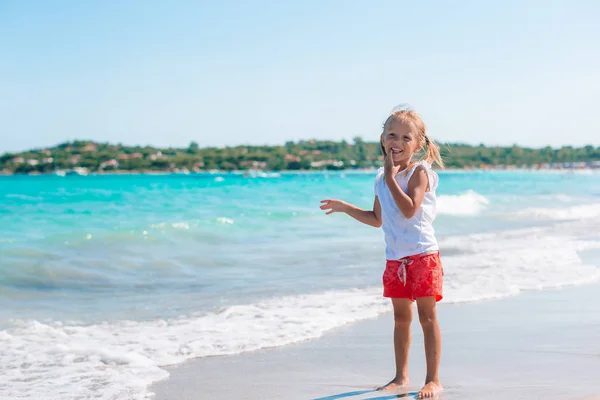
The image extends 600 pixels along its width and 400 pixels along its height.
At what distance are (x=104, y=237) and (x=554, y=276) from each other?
10.2 meters

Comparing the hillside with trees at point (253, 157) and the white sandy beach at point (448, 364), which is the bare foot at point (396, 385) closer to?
the white sandy beach at point (448, 364)

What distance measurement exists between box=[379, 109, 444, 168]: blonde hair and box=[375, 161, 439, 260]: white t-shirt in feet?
0.26

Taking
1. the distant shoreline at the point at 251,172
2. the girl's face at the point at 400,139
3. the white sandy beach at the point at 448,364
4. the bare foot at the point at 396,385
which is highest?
the girl's face at the point at 400,139

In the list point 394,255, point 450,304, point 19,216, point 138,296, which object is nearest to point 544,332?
point 450,304

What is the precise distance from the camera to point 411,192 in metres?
3.62

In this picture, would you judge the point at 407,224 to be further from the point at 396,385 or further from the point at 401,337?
the point at 396,385

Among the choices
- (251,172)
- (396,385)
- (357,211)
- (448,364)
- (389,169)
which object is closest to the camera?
(389,169)

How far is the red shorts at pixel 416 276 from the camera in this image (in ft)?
12.0

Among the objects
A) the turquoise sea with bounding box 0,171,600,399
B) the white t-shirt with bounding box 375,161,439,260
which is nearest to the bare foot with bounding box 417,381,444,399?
the white t-shirt with bounding box 375,161,439,260

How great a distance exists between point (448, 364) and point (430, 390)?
84 cm

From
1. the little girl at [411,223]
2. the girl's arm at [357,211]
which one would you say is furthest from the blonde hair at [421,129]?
the girl's arm at [357,211]

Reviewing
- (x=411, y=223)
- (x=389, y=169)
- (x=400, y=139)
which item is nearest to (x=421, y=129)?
(x=400, y=139)

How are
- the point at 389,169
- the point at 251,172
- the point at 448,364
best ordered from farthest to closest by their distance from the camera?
the point at 251,172 < the point at 448,364 < the point at 389,169

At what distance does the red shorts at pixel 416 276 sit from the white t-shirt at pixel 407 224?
39 mm
